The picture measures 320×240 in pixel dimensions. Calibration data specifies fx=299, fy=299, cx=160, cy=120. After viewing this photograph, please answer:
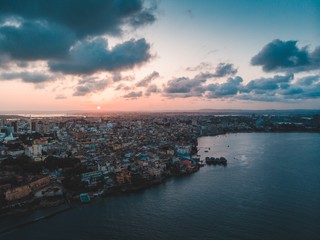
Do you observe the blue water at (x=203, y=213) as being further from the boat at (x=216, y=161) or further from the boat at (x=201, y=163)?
the boat at (x=216, y=161)

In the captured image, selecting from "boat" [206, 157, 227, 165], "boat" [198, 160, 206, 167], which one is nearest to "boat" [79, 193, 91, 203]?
"boat" [198, 160, 206, 167]

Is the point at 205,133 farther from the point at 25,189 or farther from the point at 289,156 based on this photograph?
the point at 25,189

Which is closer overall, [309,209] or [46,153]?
[309,209]

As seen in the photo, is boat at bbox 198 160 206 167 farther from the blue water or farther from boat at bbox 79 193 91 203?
boat at bbox 79 193 91 203

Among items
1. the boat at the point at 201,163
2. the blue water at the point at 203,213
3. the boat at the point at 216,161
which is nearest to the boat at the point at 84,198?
the blue water at the point at 203,213

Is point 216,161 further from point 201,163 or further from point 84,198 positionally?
point 84,198

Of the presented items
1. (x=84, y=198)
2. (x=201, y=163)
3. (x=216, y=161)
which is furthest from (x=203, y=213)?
(x=216, y=161)

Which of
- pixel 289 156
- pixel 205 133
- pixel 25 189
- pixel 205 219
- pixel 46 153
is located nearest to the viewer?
pixel 205 219

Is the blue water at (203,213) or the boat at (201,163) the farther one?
the boat at (201,163)

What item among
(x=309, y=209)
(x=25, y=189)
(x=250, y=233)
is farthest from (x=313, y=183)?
(x=25, y=189)
